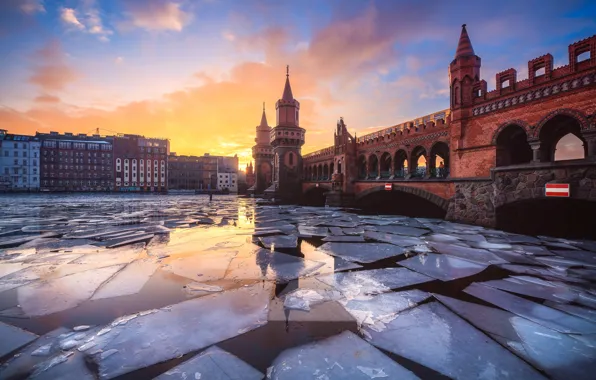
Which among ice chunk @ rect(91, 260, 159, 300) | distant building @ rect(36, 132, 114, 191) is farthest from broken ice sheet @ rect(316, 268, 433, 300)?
distant building @ rect(36, 132, 114, 191)

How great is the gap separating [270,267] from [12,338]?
3.72 meters

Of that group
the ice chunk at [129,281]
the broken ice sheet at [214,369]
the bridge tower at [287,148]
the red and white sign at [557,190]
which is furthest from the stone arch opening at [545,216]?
the bridge tower at [287,148]

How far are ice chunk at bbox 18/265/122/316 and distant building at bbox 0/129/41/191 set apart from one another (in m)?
94.2

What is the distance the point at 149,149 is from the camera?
8338 centimetres

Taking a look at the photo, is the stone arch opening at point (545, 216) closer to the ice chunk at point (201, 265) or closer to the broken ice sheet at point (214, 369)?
the ice chunk at point (201, 265)

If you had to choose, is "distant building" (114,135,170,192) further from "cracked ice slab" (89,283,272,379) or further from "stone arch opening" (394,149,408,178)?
"cracked ice slab" (89,283,272,379)

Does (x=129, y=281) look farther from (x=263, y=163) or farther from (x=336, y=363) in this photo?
(x=263, y=163)

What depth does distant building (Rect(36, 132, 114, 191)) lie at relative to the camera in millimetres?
72438

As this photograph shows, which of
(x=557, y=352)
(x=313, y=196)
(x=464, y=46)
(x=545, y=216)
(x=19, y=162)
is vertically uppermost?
(x=464, y=46)

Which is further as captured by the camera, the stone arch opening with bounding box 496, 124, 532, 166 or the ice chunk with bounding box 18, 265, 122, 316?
the stone arch opening with bounding box 496, 124, 532, 166

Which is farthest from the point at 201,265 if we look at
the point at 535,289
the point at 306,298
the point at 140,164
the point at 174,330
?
the point at 140,164

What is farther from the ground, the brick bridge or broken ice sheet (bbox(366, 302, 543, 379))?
the brick bridge

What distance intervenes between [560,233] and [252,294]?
1371cm

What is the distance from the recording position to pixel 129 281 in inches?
178
